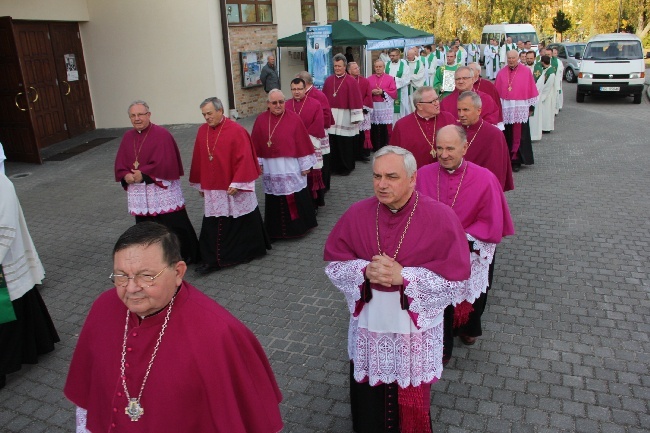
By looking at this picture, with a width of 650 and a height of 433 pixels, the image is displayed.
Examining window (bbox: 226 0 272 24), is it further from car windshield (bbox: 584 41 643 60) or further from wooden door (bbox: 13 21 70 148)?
car windshield (bbox: 584 41 643 60)

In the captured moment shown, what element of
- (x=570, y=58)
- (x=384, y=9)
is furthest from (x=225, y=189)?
(x=384, y=9)

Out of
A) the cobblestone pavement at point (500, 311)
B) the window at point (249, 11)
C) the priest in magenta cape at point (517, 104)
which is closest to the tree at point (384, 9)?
the window at point (249, 11)

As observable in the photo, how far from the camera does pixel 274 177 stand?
743cm

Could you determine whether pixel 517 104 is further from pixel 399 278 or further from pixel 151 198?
pixel 399 278

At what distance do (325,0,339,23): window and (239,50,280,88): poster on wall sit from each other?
5.31 m

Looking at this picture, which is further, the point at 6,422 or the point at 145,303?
the point at 6,422

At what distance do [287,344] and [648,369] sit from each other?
114 inches

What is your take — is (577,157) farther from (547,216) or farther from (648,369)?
(648,369)

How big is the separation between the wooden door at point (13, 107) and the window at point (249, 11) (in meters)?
5.76

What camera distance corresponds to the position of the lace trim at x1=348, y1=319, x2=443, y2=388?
11.0 feet

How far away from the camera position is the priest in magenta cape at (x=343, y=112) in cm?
1045

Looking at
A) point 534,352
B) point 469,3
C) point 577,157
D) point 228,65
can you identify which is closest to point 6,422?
point 534,352

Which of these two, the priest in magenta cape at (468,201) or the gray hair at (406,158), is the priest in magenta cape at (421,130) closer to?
the priest in magenta cape at (468,201)

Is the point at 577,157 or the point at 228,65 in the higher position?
the point at 228,65
